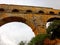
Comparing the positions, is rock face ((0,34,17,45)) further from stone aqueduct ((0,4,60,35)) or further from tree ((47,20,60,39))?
tree ((47,20,60,39))

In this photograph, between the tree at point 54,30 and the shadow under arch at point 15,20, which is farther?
the shadow under arch at point 15,20

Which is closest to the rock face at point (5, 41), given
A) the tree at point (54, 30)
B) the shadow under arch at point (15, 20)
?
the shadow under arch at point (15, 20)

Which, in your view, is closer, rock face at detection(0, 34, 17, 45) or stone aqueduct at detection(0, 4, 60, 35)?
stone aqueduct at detection(0, 4, 60, 35)

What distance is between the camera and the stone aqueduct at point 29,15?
8211mm

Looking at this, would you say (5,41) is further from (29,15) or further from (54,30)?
(54,30)

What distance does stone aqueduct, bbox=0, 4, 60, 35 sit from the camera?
26.9 feet

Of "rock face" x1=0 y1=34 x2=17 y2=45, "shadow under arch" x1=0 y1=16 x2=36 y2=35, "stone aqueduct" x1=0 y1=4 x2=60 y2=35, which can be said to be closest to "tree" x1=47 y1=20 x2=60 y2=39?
"stone aqueduct" x1=0 y1=4 x2=60 y2=35

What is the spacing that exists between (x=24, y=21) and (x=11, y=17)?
1.83 ft

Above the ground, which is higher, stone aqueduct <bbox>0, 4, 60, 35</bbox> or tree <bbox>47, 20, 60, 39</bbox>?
stone aqueduct <bbox>0, 4, 60, 35</bbox>

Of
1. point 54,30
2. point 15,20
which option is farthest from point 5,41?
point 54,30

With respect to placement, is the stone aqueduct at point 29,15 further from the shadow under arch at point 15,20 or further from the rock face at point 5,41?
the rock face at point 5,41

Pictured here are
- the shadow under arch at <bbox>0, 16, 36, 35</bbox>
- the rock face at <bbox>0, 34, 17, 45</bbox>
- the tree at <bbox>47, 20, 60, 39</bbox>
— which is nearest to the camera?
the tree at <bbox>47, 20, 60, 39</bbox>

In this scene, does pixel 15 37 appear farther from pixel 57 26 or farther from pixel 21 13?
pixel 57 26

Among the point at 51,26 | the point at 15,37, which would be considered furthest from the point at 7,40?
the point at 51,26
